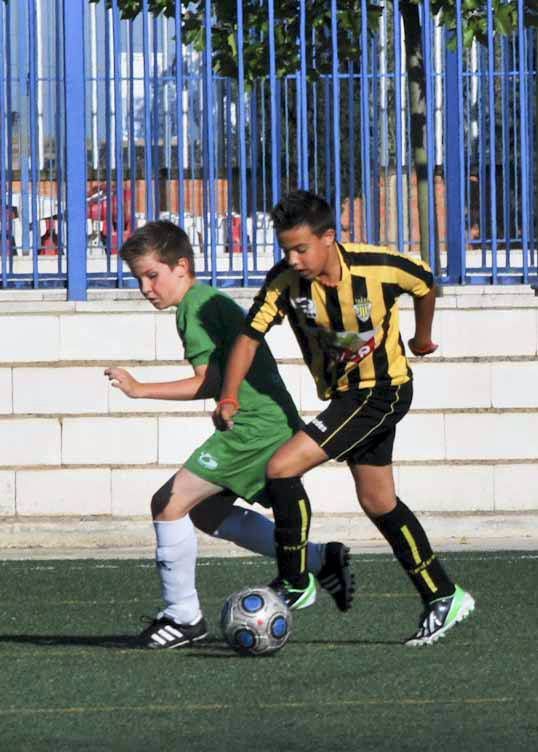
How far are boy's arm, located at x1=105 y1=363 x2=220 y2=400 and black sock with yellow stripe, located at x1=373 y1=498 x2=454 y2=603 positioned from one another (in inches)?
30.0

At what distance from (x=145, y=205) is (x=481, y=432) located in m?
2.20

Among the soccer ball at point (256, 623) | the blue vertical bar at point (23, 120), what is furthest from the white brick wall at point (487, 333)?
the soccer ball at point (256, 623)

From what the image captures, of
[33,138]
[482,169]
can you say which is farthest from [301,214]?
[482,169]

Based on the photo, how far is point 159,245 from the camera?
6855 mm

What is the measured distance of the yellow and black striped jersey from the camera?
6730mm

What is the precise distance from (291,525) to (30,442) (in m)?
3.87

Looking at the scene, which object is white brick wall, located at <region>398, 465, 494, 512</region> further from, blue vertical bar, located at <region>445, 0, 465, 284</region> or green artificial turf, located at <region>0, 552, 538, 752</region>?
green artificial turf, located at <region>0, 552, 538, 752</region>

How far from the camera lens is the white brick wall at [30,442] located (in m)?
10.4

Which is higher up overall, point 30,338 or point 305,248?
point 305,248

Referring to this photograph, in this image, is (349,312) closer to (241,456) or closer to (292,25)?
(241,456)

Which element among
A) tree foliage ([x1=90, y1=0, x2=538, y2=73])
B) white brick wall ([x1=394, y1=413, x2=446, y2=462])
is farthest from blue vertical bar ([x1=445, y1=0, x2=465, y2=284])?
white brick wall ([x1=394, y1=413, x2=446, y2=462])

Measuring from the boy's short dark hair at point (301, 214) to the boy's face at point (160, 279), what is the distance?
0.45 m

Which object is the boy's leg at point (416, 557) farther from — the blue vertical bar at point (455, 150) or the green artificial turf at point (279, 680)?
the blue vertical bar at point (455, 150)

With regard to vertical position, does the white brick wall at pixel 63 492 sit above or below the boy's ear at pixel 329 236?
below
